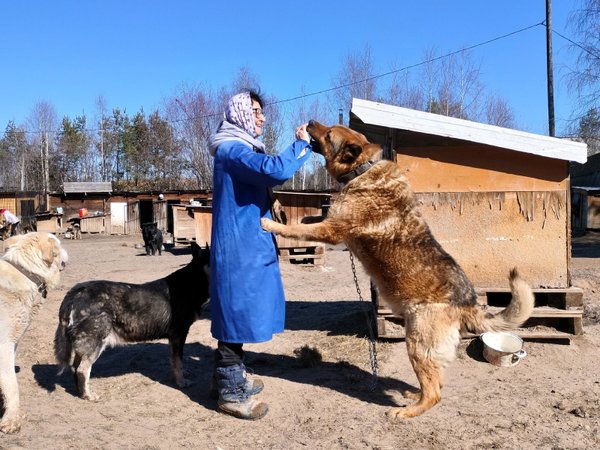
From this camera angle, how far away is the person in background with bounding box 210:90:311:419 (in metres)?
3.82

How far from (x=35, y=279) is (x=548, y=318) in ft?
18.1

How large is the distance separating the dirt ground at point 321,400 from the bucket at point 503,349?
0.30ft

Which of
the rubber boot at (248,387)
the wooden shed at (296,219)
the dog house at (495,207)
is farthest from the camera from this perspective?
the wooden shed at (296,219)

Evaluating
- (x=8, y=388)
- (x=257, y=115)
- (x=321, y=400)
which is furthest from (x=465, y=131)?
(x=8, y=388)

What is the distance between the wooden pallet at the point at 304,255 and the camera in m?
15.0

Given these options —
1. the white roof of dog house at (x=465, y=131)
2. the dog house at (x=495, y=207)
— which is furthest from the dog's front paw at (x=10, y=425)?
the dog house at (x=495, y=207)

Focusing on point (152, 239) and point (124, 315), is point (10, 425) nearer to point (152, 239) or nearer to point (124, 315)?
point (124, 315)

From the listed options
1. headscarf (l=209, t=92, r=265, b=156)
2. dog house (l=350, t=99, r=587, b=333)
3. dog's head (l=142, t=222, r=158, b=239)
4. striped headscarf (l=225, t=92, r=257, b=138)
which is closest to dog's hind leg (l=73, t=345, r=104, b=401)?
headscarf (l=209, t=92, r=265, b=156)

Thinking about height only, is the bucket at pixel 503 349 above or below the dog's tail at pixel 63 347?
below

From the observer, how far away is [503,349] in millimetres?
5227

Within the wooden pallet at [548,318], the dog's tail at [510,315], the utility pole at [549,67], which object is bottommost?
the wooden pallet at [548,318]

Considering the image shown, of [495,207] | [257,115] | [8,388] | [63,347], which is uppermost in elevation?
[257,115]

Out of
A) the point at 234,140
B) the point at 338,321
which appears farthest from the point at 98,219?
the point at 234,140

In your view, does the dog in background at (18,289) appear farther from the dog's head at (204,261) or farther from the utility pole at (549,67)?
the utility pole at (549,67)
